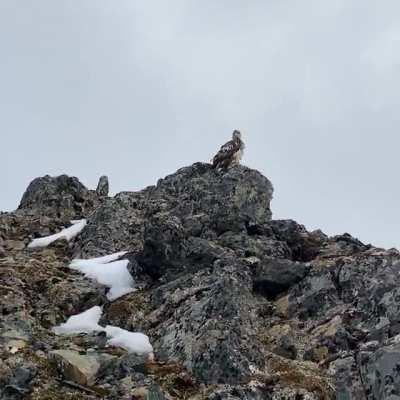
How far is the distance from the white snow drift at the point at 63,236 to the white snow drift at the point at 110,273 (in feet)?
15.8

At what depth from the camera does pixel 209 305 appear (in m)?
26.4

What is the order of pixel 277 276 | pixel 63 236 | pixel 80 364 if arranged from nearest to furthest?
pixel 80 364 < pixel 277 276 < pixel 63 236

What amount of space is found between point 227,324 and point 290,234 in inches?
601

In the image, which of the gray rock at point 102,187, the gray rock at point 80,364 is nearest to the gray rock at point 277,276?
the gray rock at point 80,364

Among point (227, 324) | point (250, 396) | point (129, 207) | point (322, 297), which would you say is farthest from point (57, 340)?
point (129, 207)

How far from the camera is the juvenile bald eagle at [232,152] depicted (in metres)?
44.0

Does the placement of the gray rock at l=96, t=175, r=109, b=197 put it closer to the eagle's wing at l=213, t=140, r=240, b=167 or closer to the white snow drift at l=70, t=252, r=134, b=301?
the eagle's wing at l=213, t=140, r=240, b=167

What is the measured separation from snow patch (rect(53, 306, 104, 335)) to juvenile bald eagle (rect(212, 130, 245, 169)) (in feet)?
58.5

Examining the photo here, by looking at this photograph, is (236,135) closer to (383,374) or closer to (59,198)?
(59,198)

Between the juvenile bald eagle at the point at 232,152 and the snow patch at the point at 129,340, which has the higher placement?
the juvenile bald eagle at the point at 232,152

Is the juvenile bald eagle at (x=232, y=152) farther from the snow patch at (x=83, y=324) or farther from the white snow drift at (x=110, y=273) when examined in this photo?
the snow patch at (x=83, y=324)

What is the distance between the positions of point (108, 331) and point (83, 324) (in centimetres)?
150

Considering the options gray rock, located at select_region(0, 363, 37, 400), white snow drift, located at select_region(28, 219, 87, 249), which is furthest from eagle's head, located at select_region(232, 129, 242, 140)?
gray rock, located at select_region(0, 363, 37, 400)

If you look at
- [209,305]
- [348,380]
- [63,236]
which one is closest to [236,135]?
[63,236]
